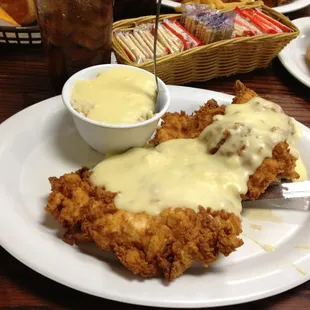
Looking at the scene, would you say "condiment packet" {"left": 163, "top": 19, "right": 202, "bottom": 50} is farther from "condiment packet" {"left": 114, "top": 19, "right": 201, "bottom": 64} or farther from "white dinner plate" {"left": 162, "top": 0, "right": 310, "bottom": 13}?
"white dinner plate" {"left": 162, "top": 0, "right": 310, "bottom": 13}

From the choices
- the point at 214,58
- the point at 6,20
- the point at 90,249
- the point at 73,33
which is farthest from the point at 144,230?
the point at 6,20

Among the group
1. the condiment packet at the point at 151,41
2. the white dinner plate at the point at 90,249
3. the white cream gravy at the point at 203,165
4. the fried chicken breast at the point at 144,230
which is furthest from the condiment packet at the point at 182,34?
the fried chicken breast at the point at 144,230

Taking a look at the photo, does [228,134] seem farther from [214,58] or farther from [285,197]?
[214,58]

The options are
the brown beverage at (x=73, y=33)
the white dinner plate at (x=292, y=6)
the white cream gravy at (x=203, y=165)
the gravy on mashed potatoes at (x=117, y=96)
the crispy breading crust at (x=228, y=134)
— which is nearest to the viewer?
the white cream gravy at (x=203, y=165)

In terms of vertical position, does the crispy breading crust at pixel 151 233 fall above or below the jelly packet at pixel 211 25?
below

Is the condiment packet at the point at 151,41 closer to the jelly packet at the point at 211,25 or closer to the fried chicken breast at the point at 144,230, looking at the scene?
the jelly packet at the point at 211,25

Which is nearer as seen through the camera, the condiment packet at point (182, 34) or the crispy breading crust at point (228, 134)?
the crispy breading crust at point (228, 134)

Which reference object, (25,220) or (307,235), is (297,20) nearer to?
(307,235)
